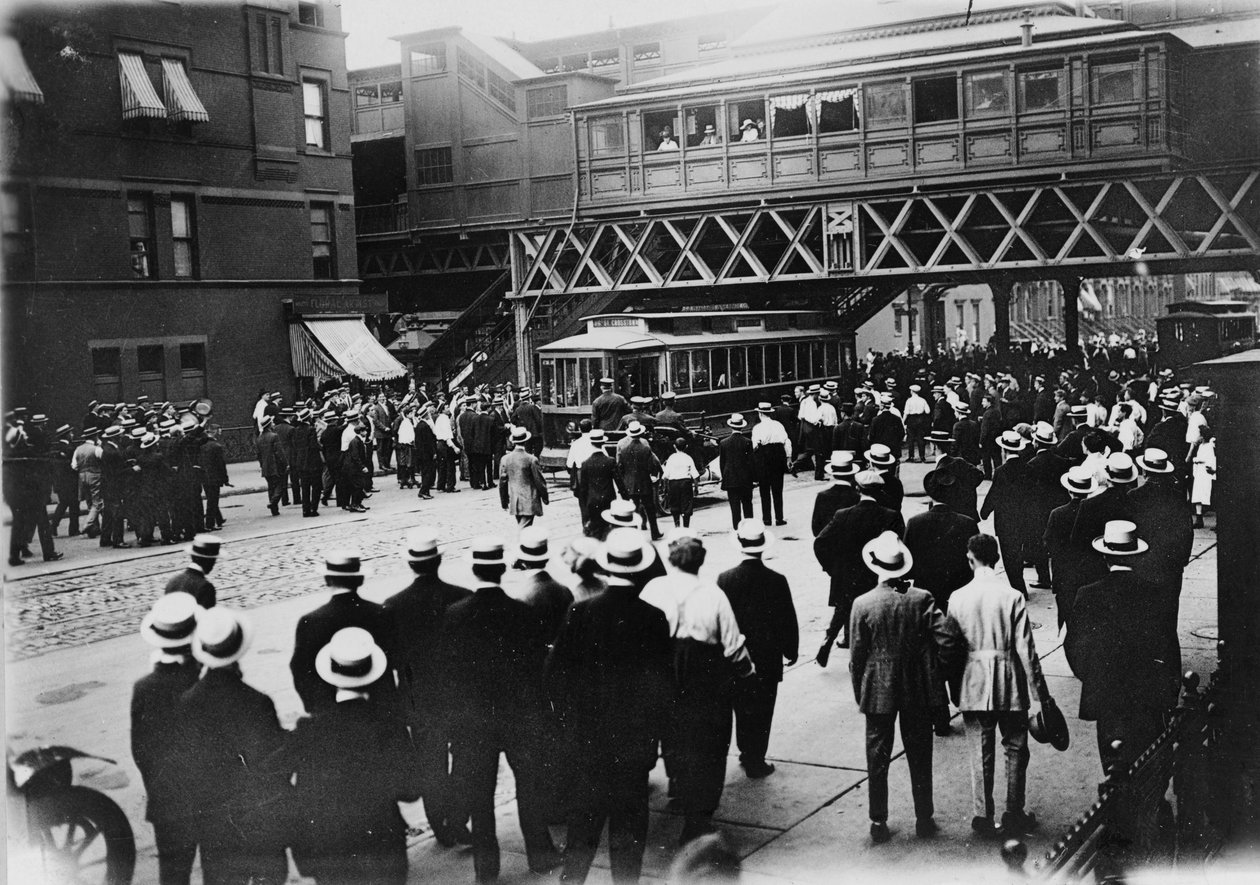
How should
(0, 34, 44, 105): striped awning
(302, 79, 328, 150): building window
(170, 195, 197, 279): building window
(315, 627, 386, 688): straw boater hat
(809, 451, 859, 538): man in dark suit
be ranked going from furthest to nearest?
(809, 451, 859, 538): man in dark suit < (302, 79, 328, 150): building window < (170, 195, 197, 279): building window < (0, 34, 44, 105): striped awning < (315, 627, 386, 688): straw boater hat

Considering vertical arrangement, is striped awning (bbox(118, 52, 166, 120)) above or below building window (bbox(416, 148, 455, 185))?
below

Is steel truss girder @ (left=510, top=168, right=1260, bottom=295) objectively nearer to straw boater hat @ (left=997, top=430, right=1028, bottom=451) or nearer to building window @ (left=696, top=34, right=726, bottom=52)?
building window @ (left=696, top=34, right=726, bottom=52)

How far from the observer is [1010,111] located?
26.0 metres

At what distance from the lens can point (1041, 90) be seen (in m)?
25.7

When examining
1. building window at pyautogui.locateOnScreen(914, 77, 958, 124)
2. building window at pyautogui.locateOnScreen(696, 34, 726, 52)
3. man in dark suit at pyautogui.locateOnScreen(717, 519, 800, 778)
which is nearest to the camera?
man in dark suit at pyautogui.locateOnScreen(717, 519, 800, 778)

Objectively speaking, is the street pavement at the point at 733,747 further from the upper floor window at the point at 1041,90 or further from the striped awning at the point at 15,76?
the upper floor window at the point at 1041,90

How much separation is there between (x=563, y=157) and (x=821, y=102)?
917 cm

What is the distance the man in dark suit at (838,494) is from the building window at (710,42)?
27259 mm

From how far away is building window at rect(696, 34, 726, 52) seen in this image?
36.7 metres

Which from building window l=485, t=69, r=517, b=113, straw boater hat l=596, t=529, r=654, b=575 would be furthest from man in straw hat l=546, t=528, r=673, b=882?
building window l=485, t=69, r=517, b=113

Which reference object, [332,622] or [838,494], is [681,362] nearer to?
[838,494]

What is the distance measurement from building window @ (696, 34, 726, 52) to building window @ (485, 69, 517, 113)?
6.59 meters

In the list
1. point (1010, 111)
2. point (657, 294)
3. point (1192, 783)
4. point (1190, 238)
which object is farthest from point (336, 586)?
point (1190, 238)

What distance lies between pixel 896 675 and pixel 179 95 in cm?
635
